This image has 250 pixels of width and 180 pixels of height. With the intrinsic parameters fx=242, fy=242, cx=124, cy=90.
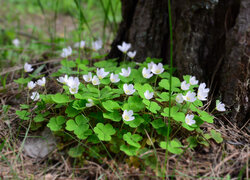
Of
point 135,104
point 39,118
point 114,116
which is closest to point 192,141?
point 135,104

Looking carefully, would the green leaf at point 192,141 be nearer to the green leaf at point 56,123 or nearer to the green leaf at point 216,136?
the green leaf at point 216,136

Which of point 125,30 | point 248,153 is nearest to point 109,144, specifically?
point 248,153

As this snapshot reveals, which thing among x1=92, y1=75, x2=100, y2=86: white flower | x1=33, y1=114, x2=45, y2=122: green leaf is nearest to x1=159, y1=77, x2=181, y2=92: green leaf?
x1=92, y1=75, x2=100, y2=86: white flower

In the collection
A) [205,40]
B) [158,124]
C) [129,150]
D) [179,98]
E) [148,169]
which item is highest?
[205,40]

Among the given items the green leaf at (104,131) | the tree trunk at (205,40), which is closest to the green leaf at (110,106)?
the green leaf at (104,131)

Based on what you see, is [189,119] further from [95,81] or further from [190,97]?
[95,81]

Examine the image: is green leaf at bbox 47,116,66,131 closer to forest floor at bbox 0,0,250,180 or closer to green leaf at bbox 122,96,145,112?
forest floor at bbox 0,0,250,180
